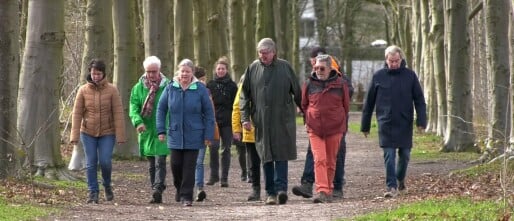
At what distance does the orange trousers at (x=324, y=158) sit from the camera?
15.1 metres

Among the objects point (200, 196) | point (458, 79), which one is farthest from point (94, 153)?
point (458, 79)

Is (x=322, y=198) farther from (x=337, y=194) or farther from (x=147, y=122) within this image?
(x=147, y=122)

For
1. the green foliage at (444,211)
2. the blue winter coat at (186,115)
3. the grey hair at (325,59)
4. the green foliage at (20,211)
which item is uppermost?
the grey hair at (325,59)

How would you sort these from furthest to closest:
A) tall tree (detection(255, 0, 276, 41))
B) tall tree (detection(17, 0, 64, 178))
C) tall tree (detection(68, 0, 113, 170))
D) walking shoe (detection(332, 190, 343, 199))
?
tall tree (detection(255, 0, 276, 41))
tall tree (detection(68, 0, 113, 170))
tall tree (detection(17, 0, 64, 178))
walking shoe (detection(332, 190, 343, 199))

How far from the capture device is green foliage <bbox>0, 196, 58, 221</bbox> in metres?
12.6

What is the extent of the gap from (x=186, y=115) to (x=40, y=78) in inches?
145

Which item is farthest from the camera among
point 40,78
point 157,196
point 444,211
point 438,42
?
point 438,42

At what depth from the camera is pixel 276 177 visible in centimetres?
1520

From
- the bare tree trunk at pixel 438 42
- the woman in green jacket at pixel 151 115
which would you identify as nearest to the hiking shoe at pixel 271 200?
the woman in green jacket at pixel 151 115

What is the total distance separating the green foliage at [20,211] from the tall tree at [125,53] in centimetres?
1055

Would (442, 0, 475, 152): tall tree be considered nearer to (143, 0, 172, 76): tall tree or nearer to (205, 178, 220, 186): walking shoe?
(143, 0, 172, 76): tall tree

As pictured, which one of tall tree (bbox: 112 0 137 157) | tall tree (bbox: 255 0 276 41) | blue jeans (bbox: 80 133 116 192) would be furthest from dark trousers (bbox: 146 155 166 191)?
tall tree (bbox: 255 0 276 41)

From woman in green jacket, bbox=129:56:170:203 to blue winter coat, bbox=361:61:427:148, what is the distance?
2.66m

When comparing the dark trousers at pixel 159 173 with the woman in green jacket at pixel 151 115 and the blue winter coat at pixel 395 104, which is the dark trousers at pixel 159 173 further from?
the blue winter coat at pixel 395 104
